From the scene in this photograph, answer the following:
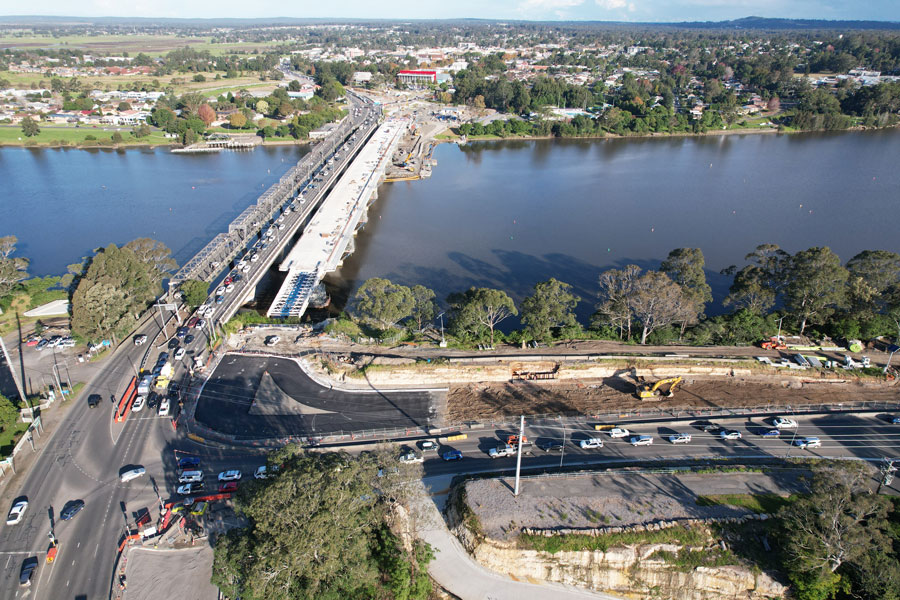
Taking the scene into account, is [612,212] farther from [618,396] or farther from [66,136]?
[66,136]

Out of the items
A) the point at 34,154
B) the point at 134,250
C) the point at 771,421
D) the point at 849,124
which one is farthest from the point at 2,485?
the point at 849,124

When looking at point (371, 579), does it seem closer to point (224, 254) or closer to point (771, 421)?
point (771, 421)

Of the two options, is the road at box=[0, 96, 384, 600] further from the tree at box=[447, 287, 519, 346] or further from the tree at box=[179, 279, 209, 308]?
the tree at box=[447, 287, 519, 346]

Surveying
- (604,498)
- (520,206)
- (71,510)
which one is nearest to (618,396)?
(604,498)

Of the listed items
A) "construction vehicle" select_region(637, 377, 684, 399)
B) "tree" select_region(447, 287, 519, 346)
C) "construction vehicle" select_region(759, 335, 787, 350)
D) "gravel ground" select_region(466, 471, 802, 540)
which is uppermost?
"tree" select_region(447, 287, 519, 346)

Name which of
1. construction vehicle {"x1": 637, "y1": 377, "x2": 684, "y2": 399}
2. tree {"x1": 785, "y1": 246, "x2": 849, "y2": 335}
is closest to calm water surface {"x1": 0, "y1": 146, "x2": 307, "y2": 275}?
construction vehicle {"x1": 637, "y1": 377, "x2": 684, "y2": 399}

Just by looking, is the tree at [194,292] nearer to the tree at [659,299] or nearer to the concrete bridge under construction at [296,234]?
the concrete bridge under construction at [296,234]
